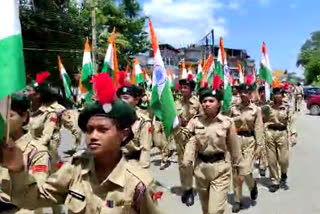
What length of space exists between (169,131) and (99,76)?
170 cm

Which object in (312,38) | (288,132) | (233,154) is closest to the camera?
(233,154)

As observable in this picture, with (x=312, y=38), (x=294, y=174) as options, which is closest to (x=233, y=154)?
(x=294, y=174)

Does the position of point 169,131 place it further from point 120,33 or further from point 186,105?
point 120,33

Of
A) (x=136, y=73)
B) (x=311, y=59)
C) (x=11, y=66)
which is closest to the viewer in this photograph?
(x=11, y=66)

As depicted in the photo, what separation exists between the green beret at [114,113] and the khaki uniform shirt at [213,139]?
11.3 feet

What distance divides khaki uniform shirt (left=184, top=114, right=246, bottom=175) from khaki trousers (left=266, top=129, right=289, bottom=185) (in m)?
3.42

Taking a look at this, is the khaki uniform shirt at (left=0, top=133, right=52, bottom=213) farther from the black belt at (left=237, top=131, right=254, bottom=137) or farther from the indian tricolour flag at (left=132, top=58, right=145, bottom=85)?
the indian tricolour flag at (left=132, top=58, right=145, bottom=85)

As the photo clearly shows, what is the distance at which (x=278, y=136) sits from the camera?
10.1 metres

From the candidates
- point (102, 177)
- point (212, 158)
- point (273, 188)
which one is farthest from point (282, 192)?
point (102, 177)

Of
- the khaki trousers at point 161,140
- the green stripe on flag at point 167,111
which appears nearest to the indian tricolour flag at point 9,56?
the green stripe on flag at point 167,111

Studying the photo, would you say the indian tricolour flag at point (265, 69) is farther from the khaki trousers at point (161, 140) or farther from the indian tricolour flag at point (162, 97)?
the indian tricolour flag at point (162, 97)

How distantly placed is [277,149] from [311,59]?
255ft

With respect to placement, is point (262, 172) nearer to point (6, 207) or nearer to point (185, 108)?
point (185, 108)

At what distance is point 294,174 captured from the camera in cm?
1162
